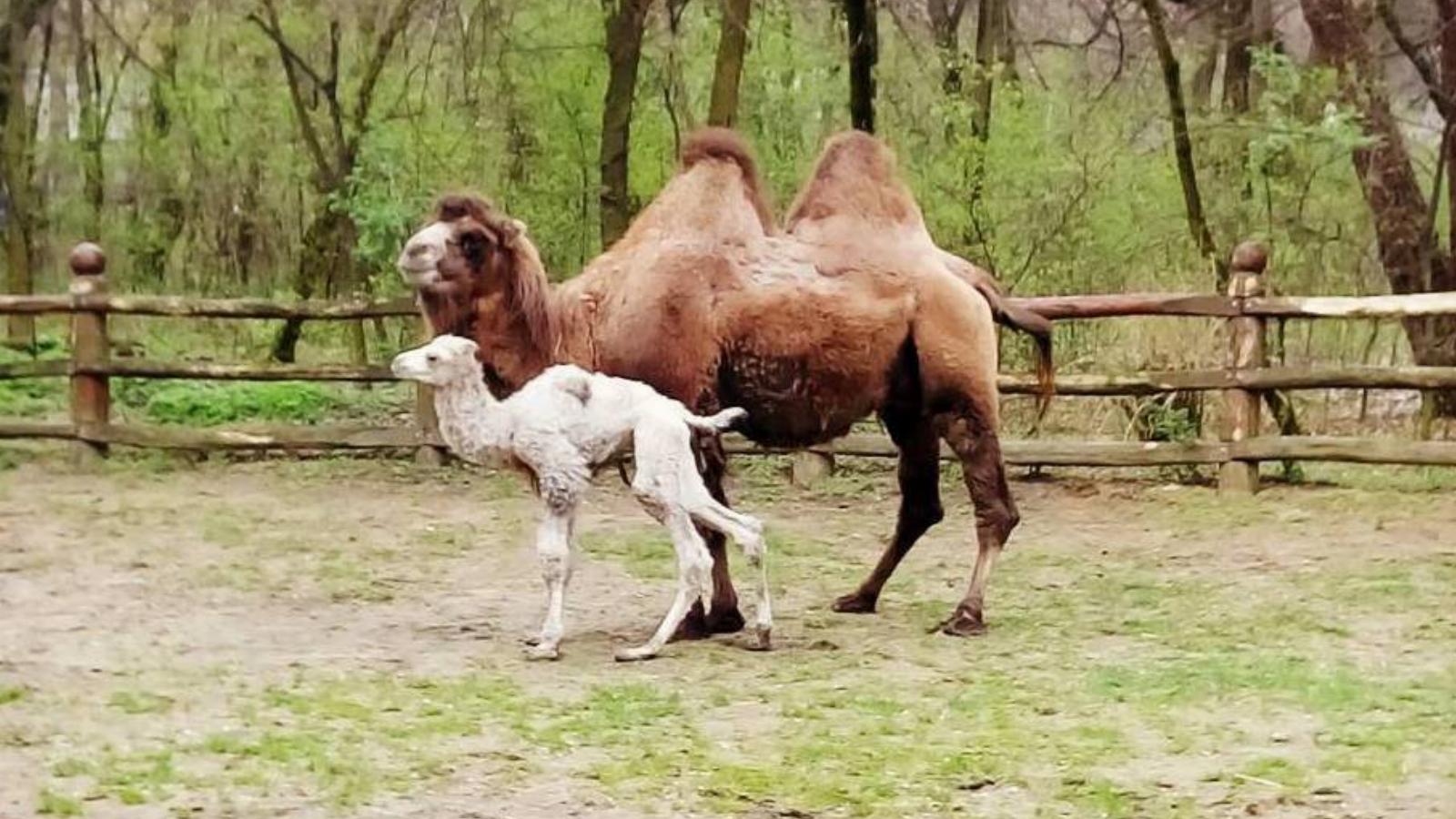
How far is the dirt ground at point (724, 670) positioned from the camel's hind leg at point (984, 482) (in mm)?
297

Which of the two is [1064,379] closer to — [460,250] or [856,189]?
[856,189]

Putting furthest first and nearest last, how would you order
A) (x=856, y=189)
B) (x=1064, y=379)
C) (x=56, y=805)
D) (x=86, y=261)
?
1. (x=86, y=261)
2. (x=1064, y=379)
3. (x=856, y=189)
4. (x=56, y=805)

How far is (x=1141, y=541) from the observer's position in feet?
31.9

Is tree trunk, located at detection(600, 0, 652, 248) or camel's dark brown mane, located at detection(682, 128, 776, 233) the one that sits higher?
tree trunk, located at detection(600, 0, 652, 248)

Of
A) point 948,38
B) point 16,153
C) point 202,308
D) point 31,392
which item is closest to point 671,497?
point 202,308

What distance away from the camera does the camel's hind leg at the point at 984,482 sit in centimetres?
743

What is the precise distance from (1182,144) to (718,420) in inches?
372

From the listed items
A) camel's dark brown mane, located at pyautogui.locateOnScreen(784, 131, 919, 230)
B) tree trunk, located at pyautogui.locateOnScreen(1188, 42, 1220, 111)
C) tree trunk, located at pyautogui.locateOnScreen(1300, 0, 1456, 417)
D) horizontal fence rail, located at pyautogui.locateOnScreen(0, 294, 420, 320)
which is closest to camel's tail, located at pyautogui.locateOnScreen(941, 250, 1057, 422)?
camel's dark brown mane, located at pyautogui.locateOnScreen(784, 131, 919, 230)

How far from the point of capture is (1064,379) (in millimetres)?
11398

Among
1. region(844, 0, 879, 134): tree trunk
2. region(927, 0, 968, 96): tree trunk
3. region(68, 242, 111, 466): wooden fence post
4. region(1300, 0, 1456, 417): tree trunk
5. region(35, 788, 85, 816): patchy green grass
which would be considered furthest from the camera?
region(927, 0, 968, 96): tree trunk

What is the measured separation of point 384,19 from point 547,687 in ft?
43.8

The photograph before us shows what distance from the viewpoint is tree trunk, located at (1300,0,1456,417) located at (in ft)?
42.1

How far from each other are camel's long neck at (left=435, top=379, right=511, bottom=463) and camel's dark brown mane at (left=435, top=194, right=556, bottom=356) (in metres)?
0.33

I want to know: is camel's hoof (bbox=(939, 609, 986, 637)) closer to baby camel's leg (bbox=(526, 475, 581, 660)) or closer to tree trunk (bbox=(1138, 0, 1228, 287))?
baby camel's leg (bbox=(526, 475, 581, 660))
